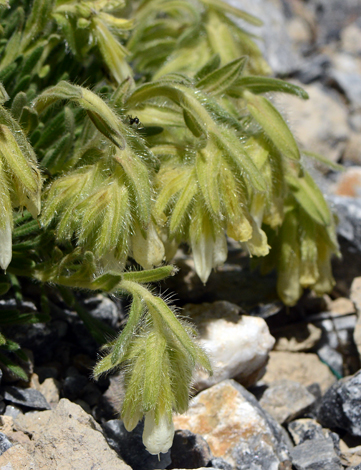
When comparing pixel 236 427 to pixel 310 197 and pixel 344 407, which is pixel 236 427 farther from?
pixel 310 197

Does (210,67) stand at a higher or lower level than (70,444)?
higher

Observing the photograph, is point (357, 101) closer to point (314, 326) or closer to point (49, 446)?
point (314, 326)

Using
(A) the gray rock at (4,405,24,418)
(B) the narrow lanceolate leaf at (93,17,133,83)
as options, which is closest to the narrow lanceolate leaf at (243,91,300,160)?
(B) the narrow lanceolate leaf at (93,17,133,83)

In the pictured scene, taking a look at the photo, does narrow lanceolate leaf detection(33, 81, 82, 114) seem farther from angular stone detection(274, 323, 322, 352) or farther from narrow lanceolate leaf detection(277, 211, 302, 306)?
angular stone detection(274, 323, 322, 352)

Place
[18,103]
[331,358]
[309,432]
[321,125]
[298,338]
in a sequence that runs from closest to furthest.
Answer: [18,103]
[309,432]
[331,358]
[298,338]
[321,125]

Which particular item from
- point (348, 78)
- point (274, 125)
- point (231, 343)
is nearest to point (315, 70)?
point (348, 78)

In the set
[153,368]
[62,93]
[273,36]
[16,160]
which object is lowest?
[273,36]

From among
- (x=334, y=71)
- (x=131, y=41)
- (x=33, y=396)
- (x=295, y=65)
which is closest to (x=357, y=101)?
(x=334, y=71)
